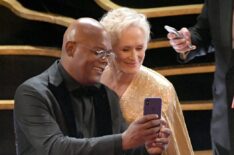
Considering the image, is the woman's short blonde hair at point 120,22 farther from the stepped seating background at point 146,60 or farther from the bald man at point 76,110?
the stepped seating background at point 146,60

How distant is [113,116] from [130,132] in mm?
265

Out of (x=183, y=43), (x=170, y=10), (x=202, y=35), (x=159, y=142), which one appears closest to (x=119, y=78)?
(x=183, y=43)

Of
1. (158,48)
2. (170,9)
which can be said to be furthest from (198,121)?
(170,9)

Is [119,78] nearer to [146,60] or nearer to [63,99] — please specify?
[63,99]

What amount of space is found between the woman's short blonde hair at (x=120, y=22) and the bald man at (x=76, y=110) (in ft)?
0.92

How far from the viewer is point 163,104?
1897 mm

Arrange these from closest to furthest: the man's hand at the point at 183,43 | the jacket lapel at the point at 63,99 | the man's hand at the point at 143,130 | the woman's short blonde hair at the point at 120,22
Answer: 1. the man's hand at the point at 143,130
2. the jacket lapel at the point at 63,99
3. the woman's short blonde hair at the point at 120,22
4. the man's hand at the point at 183,43

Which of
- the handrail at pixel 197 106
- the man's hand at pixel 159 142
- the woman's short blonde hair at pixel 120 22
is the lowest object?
the handrail at pixel 197 106

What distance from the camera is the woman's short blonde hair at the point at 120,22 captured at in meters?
1.90

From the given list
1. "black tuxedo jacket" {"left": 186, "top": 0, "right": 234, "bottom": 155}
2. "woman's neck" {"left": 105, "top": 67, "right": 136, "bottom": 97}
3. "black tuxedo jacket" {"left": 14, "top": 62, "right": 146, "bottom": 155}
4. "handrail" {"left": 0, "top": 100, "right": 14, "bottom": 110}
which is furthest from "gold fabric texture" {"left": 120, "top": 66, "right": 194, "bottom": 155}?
"handrail" {"left": 0, "top": 100, "right": 14, "bottom": 110}

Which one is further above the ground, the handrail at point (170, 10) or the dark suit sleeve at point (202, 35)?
the handrail at point (170, 10)

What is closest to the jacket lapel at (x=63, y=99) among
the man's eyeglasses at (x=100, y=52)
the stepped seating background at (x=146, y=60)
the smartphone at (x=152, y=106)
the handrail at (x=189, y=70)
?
the man's eyeglasses at (x=100, y=52)

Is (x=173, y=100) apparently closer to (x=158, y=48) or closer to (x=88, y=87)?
(x=88, y=87)

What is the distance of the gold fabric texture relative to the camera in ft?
6.25
